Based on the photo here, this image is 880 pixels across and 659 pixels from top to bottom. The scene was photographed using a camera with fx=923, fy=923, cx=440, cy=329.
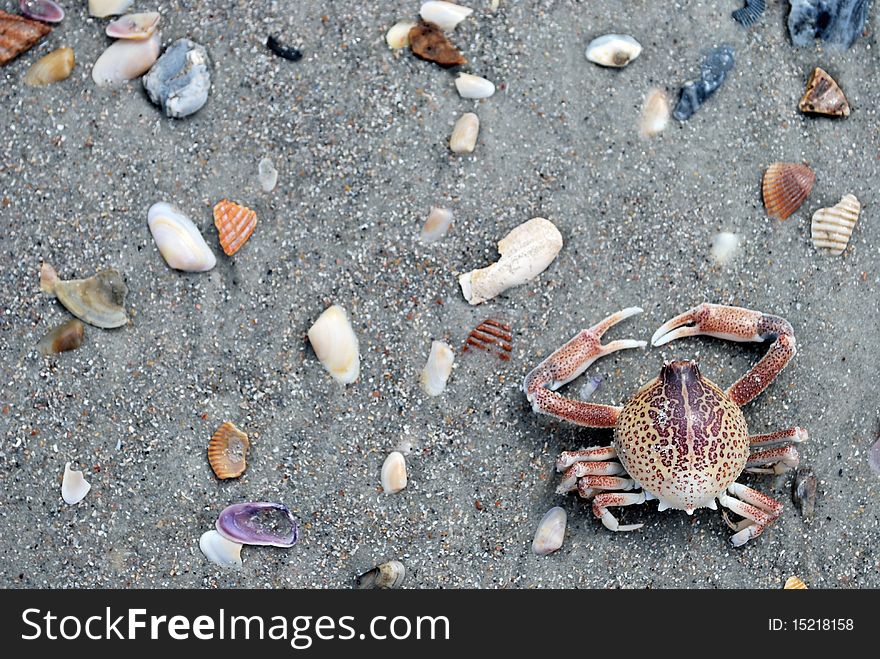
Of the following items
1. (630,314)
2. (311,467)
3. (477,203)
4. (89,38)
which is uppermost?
(89,38)

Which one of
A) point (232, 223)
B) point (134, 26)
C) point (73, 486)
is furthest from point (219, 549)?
point (134, 26)

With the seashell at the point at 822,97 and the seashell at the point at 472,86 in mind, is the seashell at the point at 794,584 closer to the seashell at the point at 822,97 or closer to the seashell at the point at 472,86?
the seashell at the point at 822,97

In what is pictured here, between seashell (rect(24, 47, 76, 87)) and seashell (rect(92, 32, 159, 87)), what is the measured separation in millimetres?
77

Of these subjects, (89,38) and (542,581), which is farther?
(542,581)

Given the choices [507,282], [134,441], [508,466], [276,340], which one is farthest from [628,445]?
[134,441]

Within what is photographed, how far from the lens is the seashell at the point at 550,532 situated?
9.34 ft

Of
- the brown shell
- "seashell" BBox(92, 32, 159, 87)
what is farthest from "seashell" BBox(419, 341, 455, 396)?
"seashell" BBox(92, 32, 159, 87)

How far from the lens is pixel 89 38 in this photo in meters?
2.70

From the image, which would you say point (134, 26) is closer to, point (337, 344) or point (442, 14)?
point (442, 14)

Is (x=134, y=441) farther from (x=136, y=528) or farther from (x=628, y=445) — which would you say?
(x=628, y=445)

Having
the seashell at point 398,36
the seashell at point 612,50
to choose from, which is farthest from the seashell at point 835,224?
the seashell at point 398,36

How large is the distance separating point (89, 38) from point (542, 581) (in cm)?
213

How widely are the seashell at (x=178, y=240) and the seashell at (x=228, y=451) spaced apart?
0.49m

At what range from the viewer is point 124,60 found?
2.67 meters
